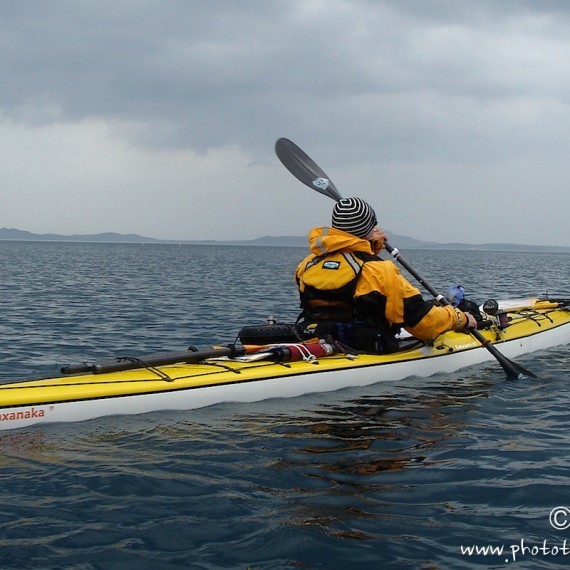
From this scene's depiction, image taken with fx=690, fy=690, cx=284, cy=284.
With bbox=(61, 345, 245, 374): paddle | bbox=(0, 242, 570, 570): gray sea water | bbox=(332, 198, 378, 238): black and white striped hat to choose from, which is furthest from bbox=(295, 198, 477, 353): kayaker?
bbox=(61, 345, 245, 374): paddle

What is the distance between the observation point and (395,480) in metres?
4.72

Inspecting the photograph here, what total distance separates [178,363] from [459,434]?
271 cm

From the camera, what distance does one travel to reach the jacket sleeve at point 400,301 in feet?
22.6

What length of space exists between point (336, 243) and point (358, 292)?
1.79 ft

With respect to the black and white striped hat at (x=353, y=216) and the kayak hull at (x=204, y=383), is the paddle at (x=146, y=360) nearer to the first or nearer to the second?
the kayak hull at (x=204, y=383)

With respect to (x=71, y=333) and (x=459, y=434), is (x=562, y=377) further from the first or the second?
(x=71, y=333)

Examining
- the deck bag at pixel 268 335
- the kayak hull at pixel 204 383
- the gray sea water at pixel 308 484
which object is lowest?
the gray sea water at pixel 308 484

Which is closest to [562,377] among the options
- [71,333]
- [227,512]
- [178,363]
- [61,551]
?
[178,363]

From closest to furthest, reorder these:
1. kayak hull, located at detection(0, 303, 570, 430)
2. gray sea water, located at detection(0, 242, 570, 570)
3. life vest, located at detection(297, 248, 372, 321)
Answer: gray sea water, located at detection(0, 242, 570, 570), kayak hull, located at detection(0, 303, 570, 430), life vest, located at detection(297, 248, 372, 321)

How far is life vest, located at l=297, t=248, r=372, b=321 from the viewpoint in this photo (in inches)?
275

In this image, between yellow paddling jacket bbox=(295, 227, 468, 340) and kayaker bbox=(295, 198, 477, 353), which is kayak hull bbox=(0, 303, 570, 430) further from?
yellow paddling jacket bbox=(295, 227, 468, 340)

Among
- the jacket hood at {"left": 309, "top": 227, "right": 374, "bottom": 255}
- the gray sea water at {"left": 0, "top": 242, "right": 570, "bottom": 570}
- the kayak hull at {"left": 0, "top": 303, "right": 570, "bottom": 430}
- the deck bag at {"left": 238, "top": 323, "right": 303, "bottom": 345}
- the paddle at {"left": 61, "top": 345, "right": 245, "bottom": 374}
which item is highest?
the jacket hood at {"left": 309, "top": 227, "right": 374, "bottom": 255}

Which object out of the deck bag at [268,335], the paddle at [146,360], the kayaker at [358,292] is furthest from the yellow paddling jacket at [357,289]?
the paddle at [146,360]

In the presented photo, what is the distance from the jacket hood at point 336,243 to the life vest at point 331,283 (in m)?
0.06
